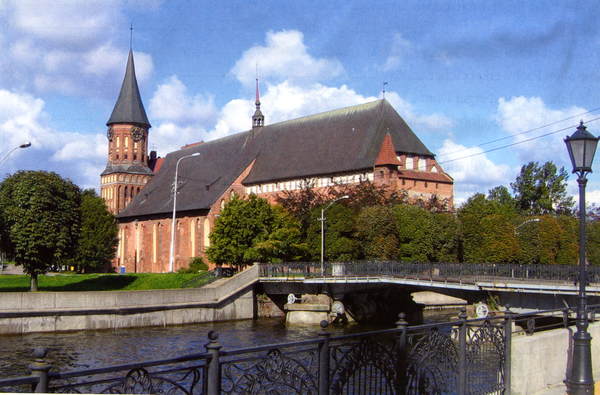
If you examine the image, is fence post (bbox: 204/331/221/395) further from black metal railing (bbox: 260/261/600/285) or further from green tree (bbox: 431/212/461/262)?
green tree (bbox: 431/212/461/262)

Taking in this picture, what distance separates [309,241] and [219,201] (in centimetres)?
2441

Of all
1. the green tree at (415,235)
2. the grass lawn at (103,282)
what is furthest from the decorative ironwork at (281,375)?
the green tree at (415,235)

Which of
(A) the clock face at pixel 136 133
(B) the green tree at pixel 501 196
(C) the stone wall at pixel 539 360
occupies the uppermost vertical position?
(A) the clock face at pixel 136 133

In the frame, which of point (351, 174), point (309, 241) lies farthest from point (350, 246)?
point (351, 174)

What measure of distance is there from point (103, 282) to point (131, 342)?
75.1 ft

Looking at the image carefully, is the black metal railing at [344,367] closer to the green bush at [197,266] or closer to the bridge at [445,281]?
the bridge at [445,281]

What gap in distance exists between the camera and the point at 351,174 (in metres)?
70.2

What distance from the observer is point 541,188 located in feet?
309

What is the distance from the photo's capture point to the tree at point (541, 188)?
309 ft

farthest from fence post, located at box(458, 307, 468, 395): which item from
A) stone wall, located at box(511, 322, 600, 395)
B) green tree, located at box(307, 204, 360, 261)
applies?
green tree, located at box(307, 204, 360, 261)

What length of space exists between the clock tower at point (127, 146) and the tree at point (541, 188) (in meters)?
57.5

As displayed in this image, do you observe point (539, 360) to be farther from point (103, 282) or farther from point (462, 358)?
point (103, 282)

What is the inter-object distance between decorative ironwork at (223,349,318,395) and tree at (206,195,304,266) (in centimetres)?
4281

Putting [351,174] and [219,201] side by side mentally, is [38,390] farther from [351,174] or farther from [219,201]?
[219,201]
